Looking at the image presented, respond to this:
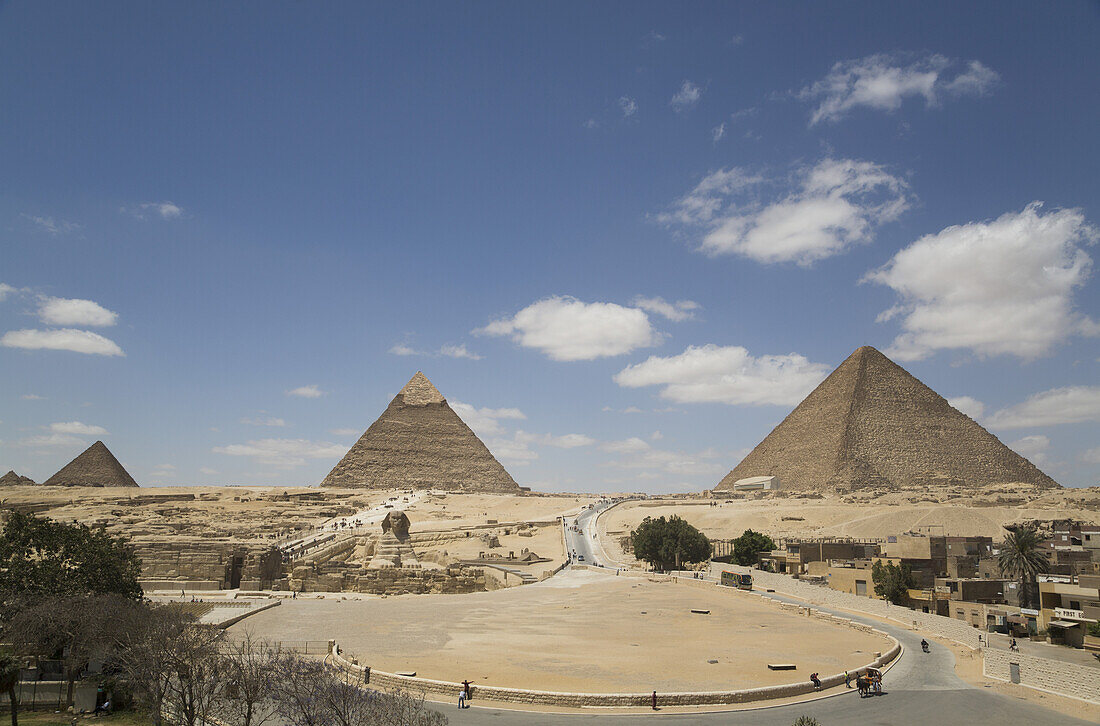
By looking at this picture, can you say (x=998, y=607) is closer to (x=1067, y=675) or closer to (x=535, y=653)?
(x=1067, y=675)

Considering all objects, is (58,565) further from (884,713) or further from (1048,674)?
(1048,674)

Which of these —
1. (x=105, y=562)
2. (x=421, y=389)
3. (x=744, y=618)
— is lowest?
(x=744, y=618)

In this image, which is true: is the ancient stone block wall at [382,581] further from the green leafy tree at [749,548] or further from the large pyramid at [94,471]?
the large pyramid at [94,471]

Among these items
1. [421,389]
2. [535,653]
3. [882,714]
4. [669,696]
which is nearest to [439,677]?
[535,653]

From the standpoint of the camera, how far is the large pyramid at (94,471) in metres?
98.2

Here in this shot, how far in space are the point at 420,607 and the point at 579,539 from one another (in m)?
25.7

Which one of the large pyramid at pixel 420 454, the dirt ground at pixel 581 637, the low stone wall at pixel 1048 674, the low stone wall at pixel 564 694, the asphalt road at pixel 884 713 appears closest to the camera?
the asphalt road at pixel 884 713

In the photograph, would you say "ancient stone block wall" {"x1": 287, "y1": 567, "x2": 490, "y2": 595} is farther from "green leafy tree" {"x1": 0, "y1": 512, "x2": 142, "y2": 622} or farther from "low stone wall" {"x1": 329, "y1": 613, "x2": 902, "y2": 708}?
"low stone wall" {"x1": 329, "y1": 613, "x2": 902, "y2": 708}

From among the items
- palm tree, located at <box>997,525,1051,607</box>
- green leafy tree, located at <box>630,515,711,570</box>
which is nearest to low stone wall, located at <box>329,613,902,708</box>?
palm tree, located at <box>997,525,1051,607</box>

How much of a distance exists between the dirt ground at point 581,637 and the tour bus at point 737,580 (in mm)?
2070

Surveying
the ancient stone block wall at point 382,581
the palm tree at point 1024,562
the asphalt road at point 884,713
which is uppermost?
the palm tree at point 1024,562

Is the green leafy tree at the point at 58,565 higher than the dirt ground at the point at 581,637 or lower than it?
higher

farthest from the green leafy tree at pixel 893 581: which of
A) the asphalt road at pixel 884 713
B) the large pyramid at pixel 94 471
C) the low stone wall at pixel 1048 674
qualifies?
the large pyramid at pixel 94 471

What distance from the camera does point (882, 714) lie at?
42.7 feet
